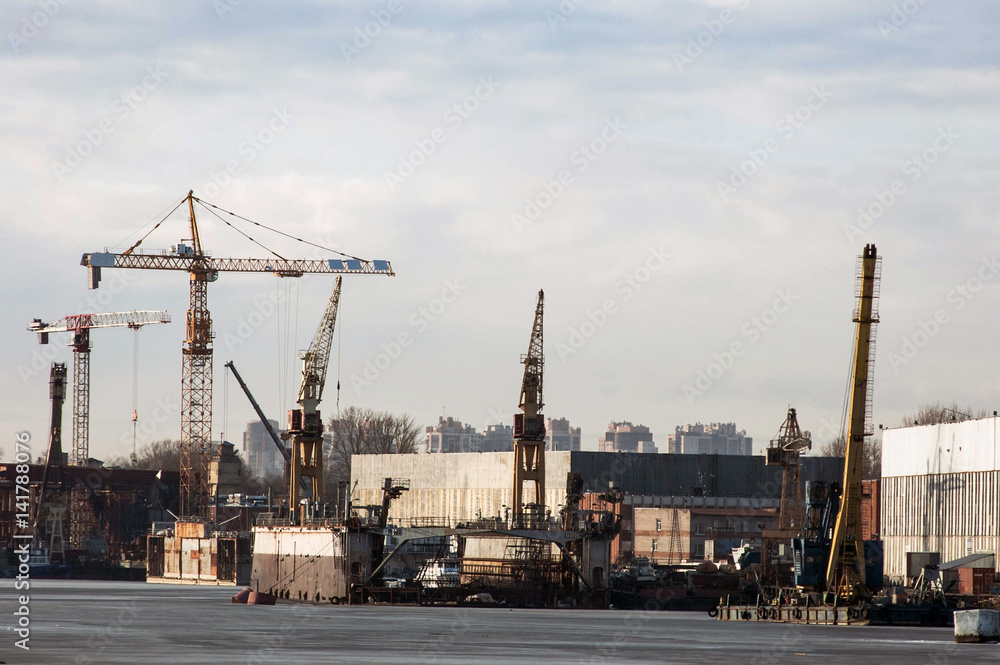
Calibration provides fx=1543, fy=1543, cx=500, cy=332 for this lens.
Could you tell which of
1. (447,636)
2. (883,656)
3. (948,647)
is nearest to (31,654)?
(447,636)

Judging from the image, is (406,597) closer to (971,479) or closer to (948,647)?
(971,479)

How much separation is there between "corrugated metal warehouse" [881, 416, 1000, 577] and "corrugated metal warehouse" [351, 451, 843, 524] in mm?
45654

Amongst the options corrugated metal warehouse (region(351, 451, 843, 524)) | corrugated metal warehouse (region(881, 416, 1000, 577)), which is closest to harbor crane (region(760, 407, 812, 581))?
corrugated metal warehouse (region(881, 416, 1000, 577))

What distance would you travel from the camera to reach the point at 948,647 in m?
50.3

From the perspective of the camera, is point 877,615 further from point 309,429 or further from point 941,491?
point 309,429

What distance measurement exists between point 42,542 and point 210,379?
35.0 metres

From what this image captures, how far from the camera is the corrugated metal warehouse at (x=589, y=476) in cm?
15038

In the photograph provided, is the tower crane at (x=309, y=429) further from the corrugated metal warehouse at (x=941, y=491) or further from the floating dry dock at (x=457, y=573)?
the corrugated metal warehouse at (x=941, y=491)

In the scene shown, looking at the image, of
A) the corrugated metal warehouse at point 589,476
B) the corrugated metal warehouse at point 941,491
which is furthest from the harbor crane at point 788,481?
the corrugated metal warehouse at point 589,476

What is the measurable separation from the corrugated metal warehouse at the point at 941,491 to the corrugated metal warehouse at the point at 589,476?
45.7 m

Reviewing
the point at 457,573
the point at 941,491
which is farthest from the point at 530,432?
the point at 941,491

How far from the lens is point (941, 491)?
97.9 m

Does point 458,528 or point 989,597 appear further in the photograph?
point 458,528

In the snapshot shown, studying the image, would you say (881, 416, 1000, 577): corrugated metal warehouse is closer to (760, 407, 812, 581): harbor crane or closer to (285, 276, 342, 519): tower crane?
(760, 407, 812, 581): harbor crane
